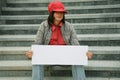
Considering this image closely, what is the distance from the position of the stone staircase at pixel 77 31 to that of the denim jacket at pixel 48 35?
1.07 feet

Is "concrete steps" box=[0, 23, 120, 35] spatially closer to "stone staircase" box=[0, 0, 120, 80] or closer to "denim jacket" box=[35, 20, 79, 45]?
"stone staircase" box=[0, 0, 120, 80]

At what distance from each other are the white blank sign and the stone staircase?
7.5 inches

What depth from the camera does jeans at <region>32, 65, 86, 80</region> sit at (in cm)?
306

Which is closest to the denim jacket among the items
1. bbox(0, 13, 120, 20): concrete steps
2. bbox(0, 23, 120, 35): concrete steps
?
bbox(0, 23, 120, 35): concrete steps

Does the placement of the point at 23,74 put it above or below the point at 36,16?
below

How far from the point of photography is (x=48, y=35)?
3295 millimetres

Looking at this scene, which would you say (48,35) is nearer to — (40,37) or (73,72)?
(40,37)

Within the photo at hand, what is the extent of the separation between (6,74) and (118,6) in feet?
7.03

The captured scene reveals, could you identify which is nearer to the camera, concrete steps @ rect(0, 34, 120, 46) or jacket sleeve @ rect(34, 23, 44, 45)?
jacket sleeve @ rect(34, 23, 44, 45)

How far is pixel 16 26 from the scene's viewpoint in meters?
4.26

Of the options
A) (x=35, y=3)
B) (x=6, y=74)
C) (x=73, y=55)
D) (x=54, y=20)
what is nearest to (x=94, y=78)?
(x=73, y=55)

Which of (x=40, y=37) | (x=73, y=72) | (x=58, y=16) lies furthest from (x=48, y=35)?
(x=73, y=72)

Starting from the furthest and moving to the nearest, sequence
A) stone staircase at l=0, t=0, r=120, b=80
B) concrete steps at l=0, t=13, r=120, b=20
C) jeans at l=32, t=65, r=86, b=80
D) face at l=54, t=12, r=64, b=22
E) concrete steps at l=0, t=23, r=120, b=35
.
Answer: concrete steps at l=0, t=13, r=120, b=20 < concrete steps at l=0, t=23, r=120, b=35 < stone staircase at l=0, t=0, r=120, b=80 < face at l=54, t=12, r=64, b=22 < jeans at l=32, t=65, r=86, b=80

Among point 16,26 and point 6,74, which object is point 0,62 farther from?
point 16,26
